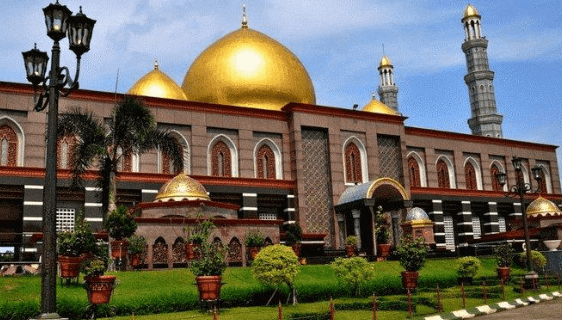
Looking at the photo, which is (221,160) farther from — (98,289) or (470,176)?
(470,176)

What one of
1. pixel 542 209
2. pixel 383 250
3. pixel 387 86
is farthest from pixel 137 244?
pixel 387 86

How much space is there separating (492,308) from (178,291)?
9406 millimetres

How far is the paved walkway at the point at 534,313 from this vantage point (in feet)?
49.6

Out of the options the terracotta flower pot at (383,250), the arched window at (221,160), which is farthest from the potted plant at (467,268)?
the arched window at (221,160)

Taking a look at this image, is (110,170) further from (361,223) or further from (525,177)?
(525,177)

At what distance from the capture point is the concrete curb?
51.0 feet

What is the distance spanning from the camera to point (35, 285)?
16172 millimetres

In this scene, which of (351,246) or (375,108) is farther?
(375,108)

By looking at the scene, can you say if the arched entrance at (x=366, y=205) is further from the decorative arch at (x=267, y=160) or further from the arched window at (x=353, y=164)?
the decorative arch at (x=267, y=160)

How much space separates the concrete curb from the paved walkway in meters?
0.27

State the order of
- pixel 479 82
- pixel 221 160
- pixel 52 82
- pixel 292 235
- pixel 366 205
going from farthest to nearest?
1. pixel 479 82
2. pixel 221 160
3. pixel 366 205
4. pixel 292 235
5. pixel 52 82

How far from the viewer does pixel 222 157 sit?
34.2 meters

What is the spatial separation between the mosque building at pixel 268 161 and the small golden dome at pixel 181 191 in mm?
67

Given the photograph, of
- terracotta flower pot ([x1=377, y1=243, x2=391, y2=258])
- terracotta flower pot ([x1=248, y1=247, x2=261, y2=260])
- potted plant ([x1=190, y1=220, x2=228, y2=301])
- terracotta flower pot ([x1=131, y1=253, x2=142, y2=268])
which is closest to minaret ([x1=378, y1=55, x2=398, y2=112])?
terracotta flower pot ([x1=377, y1=243, x2=391, y2=258])
